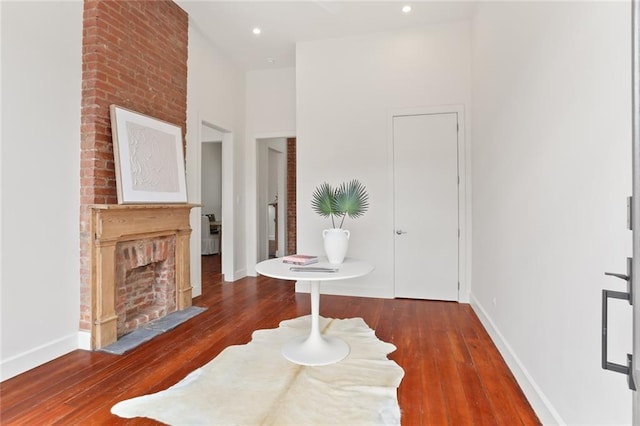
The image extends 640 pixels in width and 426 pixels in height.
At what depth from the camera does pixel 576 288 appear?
1.41 meters

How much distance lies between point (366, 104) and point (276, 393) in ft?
11.4

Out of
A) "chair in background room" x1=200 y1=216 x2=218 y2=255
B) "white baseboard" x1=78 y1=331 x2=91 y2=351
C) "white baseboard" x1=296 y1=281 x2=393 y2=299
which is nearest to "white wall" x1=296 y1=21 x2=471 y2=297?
"white baseboard" x1=296 y1=281 x2=393 y2=299

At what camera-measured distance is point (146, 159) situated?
10.1ft

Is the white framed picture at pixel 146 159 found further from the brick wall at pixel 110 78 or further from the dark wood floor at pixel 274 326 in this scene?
→ the dark wood floor at pixel 274 326

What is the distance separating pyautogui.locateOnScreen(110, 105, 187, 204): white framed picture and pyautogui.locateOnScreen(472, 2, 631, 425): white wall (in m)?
3.12

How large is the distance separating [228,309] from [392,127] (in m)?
2.97

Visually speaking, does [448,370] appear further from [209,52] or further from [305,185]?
[209,52]

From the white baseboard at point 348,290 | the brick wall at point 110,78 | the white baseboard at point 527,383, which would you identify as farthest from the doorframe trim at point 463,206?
the brick wall at point 110,78

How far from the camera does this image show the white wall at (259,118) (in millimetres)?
5094

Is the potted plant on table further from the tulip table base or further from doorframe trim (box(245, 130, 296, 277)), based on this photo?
doorframe trim (box(245, 130, 296, 277))

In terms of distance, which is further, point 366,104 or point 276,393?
point 366,104

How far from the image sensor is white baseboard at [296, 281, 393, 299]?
13.5 ft

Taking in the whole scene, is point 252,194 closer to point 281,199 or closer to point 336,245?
point 281,199

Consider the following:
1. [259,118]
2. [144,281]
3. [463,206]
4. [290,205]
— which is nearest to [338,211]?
[463,206]
